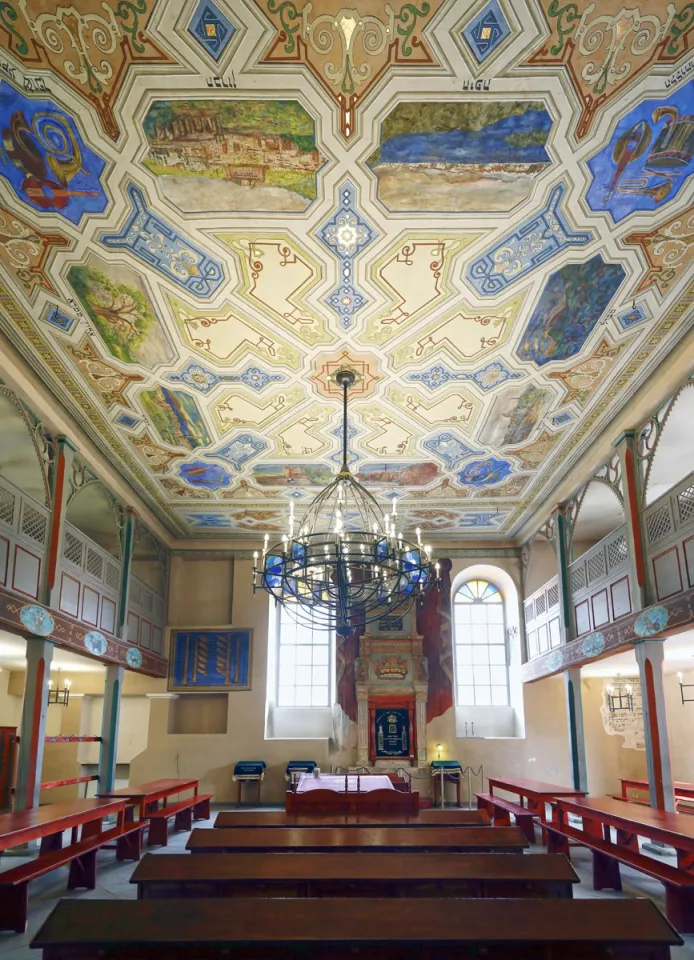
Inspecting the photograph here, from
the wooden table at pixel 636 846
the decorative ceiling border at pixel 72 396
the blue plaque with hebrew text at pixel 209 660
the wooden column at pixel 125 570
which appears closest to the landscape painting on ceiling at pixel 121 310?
the decorative ceiling border at pixel 72 396

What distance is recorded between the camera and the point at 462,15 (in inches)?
203

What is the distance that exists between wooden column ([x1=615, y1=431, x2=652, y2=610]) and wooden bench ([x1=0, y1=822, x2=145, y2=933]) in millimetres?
7419

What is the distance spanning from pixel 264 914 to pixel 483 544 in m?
14.4

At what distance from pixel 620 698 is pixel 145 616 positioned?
10.6 metres

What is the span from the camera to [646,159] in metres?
6.37

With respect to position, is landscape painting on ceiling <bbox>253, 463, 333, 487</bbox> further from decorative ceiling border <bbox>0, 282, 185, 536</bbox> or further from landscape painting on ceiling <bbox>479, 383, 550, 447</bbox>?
landscape painting on ceiling <bbox>479, 383, 550, 447</bbox>

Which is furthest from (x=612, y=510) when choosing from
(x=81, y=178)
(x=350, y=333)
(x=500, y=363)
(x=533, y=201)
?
(x=81, y=178)

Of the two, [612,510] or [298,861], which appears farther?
[612,510]

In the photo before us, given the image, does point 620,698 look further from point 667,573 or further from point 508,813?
point 667,573

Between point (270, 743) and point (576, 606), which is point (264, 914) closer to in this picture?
point (576, 606)

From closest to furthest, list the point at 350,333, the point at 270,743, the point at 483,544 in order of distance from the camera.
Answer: the point at 350,333 → the point at 270,743 → the point at 483,544

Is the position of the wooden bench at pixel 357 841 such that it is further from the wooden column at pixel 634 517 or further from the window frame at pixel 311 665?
the window frame at pixel 311 665

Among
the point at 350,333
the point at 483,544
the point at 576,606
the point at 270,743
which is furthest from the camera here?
the point at 483,544

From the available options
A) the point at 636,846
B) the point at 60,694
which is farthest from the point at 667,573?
the point at 60,694
